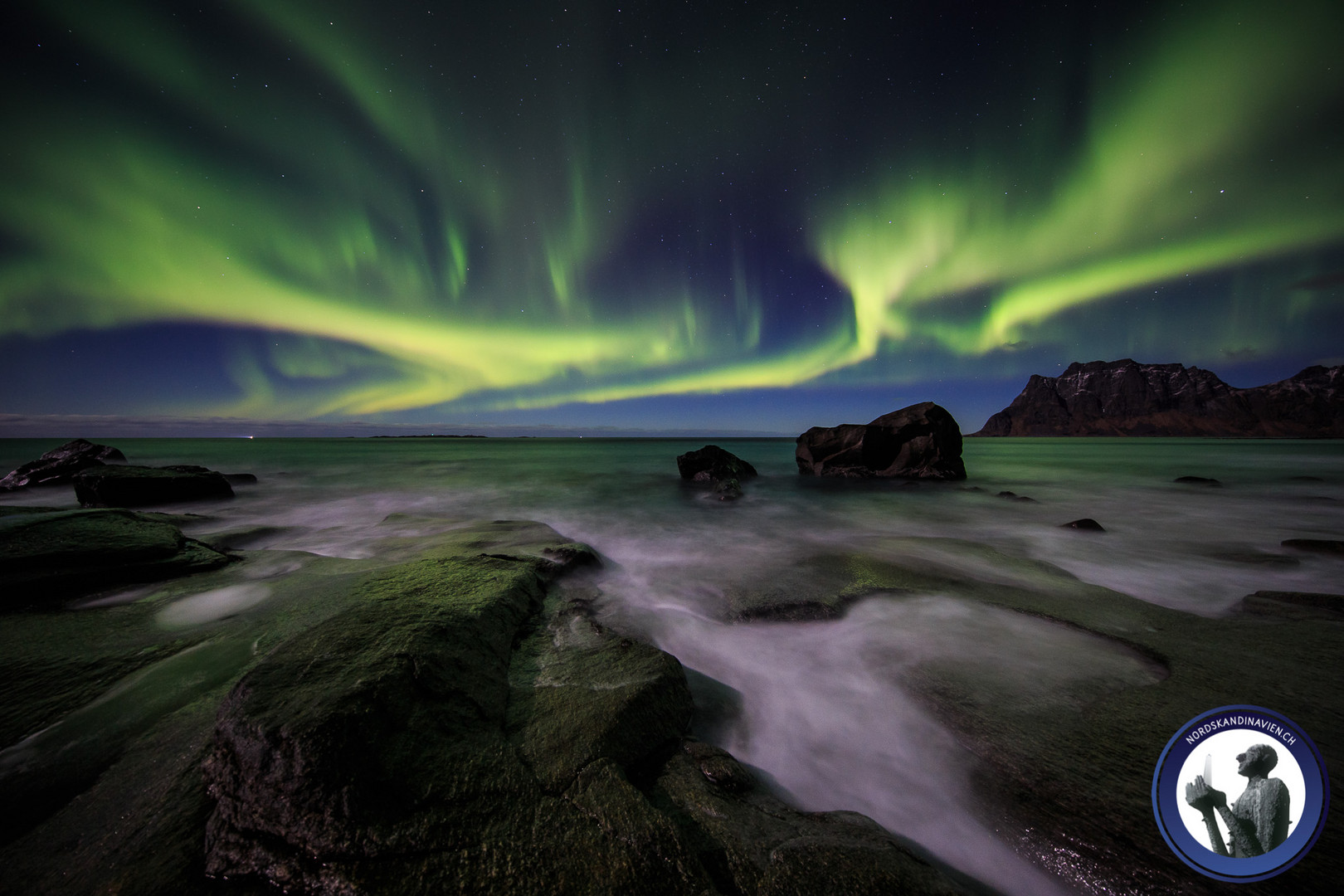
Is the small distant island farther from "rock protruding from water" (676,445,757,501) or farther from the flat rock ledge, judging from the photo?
the flat rock ledge

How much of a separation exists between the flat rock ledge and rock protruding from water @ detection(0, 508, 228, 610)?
4056 millimetres

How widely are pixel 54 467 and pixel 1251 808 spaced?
29740mm

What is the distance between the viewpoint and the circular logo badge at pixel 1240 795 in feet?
7.14

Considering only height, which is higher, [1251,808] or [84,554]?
[84,554]

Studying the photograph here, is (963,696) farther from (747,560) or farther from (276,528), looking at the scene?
(276,528)

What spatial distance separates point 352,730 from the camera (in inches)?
73.9

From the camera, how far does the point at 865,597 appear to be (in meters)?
5.41

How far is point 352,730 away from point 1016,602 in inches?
252

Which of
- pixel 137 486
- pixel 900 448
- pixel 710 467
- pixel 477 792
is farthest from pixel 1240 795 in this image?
pixel 900 448

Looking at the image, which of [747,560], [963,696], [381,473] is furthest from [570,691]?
[381,473]

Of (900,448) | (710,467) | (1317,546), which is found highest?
(900,448)

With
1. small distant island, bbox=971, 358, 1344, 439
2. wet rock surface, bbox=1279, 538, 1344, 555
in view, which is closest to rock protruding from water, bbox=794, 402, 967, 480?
wet rock surface, bbox=1279, 538, 1344, 555

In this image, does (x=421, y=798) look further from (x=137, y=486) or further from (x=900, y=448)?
(x=900, y=448)

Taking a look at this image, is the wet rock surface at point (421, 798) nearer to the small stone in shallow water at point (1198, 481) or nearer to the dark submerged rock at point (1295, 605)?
the dark submerged rock at point (1295, 605)
